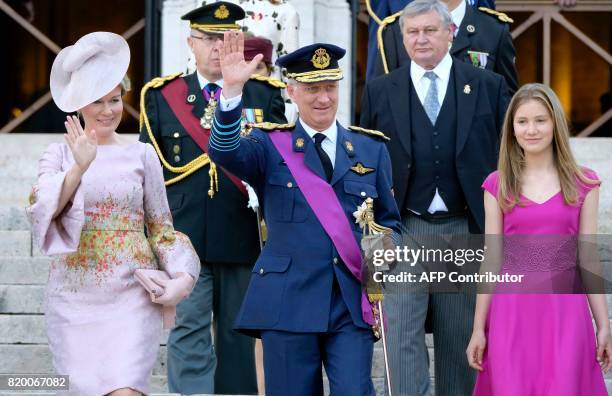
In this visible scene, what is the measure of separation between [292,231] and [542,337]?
42.0 inches

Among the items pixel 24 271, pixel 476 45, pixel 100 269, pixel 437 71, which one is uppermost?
pixel 476 45

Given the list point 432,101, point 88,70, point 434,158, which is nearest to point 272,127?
point 88,70

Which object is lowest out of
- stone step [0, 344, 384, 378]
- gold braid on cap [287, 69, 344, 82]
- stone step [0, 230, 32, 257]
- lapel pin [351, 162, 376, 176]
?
stone step [0, 344, 384, 378]

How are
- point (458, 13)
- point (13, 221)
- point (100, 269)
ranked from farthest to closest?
1. point (13, 221)
2. point (458, 13)
3. point (100, 269)

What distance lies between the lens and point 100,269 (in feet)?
18.4

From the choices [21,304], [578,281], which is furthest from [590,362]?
[21,304]

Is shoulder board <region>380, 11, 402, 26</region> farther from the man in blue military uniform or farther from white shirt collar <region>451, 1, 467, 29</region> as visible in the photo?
the man in blue military uniform

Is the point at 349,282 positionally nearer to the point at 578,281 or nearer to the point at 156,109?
the point at 578,281

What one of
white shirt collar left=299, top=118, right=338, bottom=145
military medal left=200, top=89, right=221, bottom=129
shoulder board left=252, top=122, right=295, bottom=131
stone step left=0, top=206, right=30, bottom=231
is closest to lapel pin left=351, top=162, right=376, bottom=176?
white shirt collar left=299, top=118, right=338, bottom=145

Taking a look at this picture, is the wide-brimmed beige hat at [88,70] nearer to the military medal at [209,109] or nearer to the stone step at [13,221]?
the military medal at [209,109]

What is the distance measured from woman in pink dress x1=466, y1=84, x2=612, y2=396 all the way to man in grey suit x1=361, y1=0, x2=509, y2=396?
64cm

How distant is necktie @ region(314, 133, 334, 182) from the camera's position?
5.85m

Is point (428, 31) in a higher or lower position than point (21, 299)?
higher

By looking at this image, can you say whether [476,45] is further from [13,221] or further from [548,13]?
[548,13]
